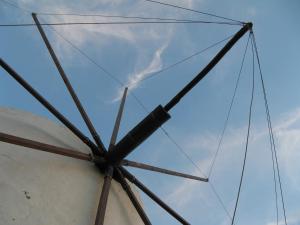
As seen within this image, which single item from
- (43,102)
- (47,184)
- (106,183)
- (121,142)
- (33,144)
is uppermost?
(43,102)

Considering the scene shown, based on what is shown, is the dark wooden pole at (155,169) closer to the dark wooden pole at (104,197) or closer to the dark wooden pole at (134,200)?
the dark wooden pole at (134,200)

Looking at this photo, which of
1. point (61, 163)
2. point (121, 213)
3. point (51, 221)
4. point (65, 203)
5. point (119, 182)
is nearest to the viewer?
point (51, 221)

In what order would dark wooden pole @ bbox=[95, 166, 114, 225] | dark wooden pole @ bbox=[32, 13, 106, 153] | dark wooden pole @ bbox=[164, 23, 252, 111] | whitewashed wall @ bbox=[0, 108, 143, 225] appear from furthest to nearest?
dark wooden pole @ bbox=[32, 13, 106, 153], dark wooden pole @ bbox=[164, 23, 252, 111], dark wooden pole @ bbox=[95, 166, 114, 225], whitewashed wall @ bbox=[0, 108, 143, 225]

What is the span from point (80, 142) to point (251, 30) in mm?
3960

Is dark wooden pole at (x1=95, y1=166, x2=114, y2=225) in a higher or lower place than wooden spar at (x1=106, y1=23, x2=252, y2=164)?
lower

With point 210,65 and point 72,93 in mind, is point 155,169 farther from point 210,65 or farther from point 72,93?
point 210,65

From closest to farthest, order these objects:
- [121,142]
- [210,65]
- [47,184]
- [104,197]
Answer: [47,184]
[104,197]
[210,65]
[121,142]

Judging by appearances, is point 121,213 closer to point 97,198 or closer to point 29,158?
point 97,198

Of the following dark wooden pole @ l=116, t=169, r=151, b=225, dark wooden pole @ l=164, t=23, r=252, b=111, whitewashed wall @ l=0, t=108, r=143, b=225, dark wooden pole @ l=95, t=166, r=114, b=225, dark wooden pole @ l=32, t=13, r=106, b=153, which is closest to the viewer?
whitewashed wall @ l=0, t=108, r=143, b=225

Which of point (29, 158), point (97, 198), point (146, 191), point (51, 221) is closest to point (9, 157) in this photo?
point (29, 158)

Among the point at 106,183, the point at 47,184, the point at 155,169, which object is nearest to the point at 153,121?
the point at 106,183

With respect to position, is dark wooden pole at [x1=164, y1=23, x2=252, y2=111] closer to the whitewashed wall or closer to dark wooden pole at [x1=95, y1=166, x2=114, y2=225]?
dark wooden pole at [x1=95, y1=166, x2=114, y2=225]

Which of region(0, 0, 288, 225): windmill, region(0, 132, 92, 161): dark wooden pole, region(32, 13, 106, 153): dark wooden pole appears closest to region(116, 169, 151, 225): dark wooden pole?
region(0, 0, 288, 225): windmill

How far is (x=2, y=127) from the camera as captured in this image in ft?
19.0
